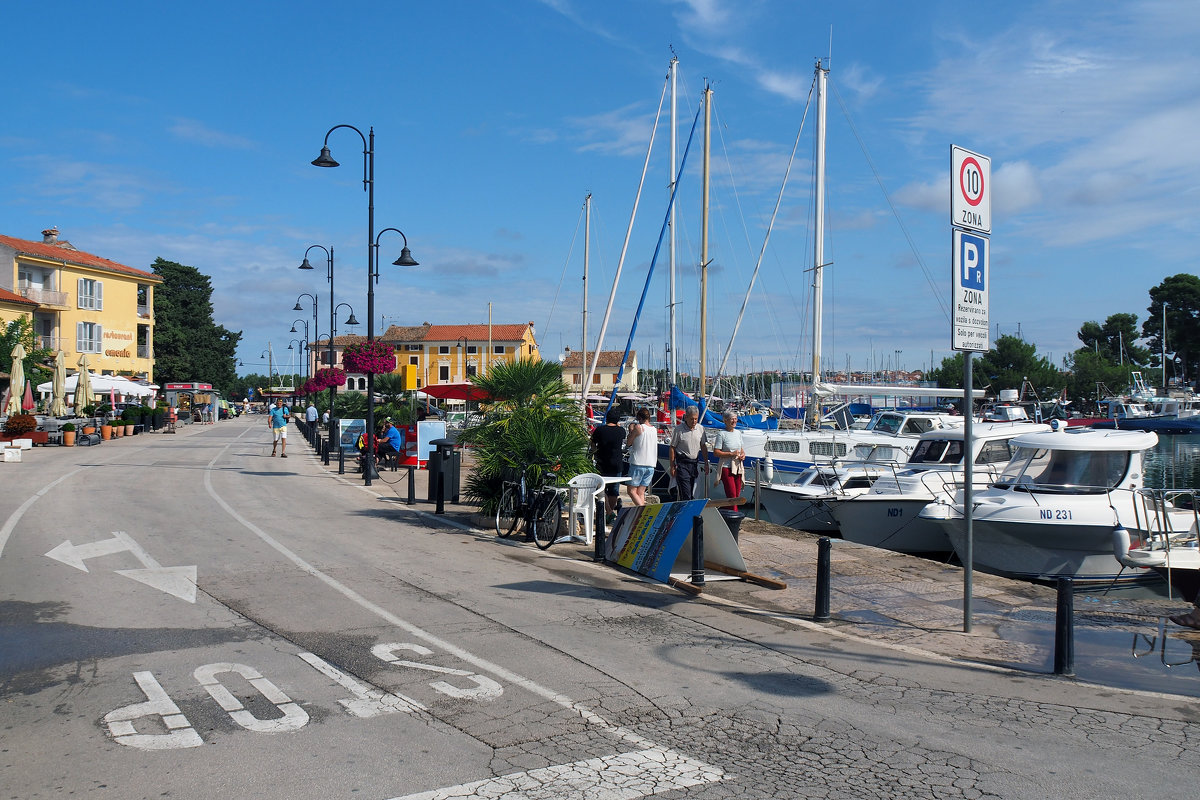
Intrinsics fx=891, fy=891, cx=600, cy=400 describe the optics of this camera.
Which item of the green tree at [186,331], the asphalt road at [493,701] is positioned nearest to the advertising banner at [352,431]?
the asphalt road at [493,701]

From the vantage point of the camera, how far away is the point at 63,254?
6103 cm

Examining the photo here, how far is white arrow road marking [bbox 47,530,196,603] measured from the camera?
9.40 m

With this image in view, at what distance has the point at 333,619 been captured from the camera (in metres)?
8.09

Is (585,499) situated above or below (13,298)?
below

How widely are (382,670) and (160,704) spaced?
4.81 ft

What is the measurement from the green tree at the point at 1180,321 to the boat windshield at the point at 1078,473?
103m

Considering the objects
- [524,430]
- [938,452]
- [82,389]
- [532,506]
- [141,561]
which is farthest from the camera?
[82,389]

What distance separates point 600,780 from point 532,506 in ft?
27.8

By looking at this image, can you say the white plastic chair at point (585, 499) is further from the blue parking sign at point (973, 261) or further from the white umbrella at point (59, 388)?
the white umbrella at point (59, 388)

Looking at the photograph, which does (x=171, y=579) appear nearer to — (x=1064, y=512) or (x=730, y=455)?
(x=730, y=455)

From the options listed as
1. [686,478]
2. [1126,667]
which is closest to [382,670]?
[1126,667]

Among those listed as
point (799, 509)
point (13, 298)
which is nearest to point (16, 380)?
point (13, 298)

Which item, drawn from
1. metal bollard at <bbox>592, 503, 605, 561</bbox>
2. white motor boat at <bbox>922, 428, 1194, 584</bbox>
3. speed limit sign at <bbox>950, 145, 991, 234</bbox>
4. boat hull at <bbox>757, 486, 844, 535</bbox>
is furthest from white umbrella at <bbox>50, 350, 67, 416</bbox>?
speed limit sign at <bbox>950, 145, 991, 234</bbox>

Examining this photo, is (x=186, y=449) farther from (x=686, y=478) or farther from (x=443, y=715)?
(x=443, y=715)
